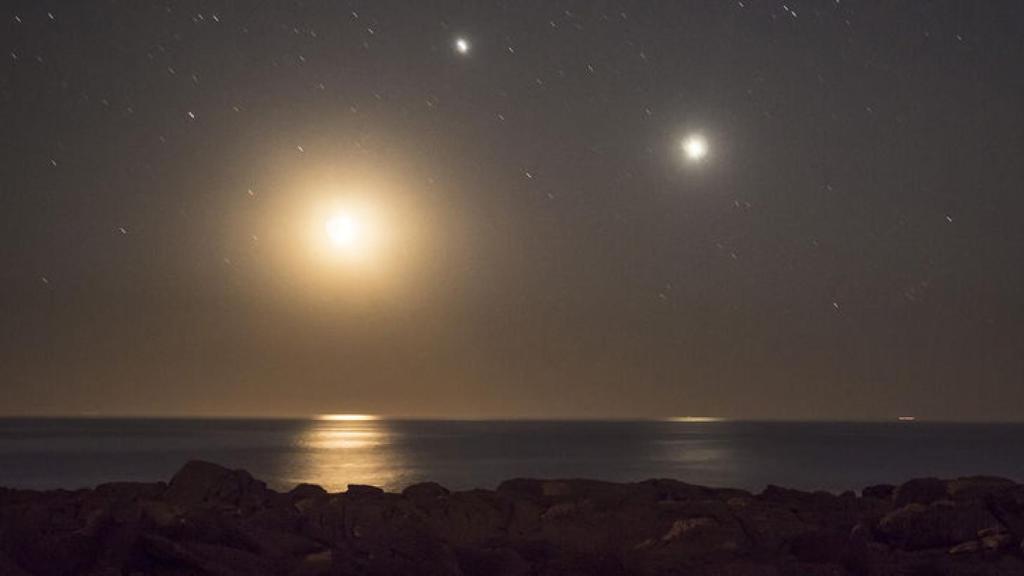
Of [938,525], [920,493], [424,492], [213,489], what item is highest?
[213,489]

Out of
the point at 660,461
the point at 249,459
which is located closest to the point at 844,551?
the point at 660,461

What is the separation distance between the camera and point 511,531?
14.3 m

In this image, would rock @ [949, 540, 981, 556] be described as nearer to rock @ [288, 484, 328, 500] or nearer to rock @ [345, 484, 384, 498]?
rock @ [345, 484, 384, 498]

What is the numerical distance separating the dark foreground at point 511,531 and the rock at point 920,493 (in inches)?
1.0

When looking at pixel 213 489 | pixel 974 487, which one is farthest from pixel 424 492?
pixel 974 487

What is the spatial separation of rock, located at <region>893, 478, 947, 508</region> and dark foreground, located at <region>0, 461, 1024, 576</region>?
0.08 feet

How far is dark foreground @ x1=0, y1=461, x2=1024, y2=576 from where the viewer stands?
11.4 meters

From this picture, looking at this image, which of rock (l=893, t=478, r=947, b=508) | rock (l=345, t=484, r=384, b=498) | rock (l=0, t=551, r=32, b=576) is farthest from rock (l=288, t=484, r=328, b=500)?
rock (l=893, t=478, r=947, b=508)

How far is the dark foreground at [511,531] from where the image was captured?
11391mm

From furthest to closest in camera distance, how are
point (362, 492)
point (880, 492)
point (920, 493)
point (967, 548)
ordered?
point (880, 492), point (362, 492), point (920, 493), point (967, 548)

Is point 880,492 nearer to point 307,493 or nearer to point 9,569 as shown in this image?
point 307,493

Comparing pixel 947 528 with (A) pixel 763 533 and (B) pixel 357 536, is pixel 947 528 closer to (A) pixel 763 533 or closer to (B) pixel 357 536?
(A) pixel 763 533

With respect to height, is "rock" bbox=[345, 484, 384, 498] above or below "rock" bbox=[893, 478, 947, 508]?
above

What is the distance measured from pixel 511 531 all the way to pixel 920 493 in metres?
6.35
